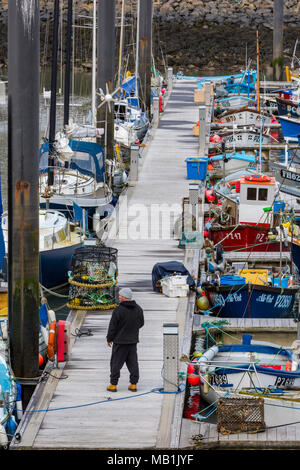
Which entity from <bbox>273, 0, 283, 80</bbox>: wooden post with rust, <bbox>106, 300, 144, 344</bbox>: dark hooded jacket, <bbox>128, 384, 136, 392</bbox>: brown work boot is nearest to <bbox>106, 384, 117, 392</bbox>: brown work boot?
<bbox>128, 384, 136, 392</bbox>: brown work boot

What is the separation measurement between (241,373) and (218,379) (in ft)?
1.17

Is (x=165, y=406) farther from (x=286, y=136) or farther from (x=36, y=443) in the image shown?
(x=286, y=136)

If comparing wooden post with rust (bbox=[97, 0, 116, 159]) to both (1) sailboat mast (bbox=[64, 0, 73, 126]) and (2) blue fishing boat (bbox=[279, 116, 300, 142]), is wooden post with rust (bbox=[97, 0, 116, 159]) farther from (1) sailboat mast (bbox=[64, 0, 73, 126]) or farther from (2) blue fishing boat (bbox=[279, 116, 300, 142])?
(2) blue fishing boat (bbox=[279, 116, 300, 142])

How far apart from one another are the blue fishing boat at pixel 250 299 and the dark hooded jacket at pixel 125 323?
5564 mm

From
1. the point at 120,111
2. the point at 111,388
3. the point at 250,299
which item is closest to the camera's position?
the point at 111,388

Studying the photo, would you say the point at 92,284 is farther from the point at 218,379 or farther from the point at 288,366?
the point at 288,366

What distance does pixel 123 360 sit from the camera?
14070 millimetres

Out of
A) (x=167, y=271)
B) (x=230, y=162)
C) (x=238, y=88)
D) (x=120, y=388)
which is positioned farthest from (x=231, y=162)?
(x=238, y=88)

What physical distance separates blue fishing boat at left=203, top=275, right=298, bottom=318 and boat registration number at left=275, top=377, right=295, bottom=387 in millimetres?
4090

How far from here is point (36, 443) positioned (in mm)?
12922

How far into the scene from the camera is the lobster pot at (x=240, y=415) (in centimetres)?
1355

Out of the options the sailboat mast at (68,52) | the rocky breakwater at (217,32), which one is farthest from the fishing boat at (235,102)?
the rocky breakwater at (217,32)

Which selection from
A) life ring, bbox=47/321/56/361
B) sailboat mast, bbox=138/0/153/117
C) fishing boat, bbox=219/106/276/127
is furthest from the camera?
sailboat mast, bbox=138/0/153/117

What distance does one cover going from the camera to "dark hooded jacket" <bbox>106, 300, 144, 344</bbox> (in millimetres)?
13805
